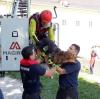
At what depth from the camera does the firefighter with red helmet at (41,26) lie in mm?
9850

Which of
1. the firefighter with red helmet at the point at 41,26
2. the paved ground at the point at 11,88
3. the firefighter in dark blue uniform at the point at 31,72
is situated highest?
the firefighter with red helmet at the point at 41,26

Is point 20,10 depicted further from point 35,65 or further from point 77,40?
point 77,40

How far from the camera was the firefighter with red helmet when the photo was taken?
985 centimetres

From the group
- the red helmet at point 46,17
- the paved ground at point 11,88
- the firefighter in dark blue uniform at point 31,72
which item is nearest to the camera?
the firefighter in dark blue uniform at point 31,72

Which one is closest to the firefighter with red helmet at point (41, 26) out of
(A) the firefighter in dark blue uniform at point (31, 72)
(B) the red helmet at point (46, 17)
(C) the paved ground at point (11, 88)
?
(B) the red helmet at point (46, 17)

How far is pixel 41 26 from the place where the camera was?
10133 mm

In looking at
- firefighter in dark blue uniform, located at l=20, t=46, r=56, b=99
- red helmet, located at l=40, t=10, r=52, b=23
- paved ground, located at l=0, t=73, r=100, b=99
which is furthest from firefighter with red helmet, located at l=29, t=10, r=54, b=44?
firefighter in dark blue uniform, located at l=20, t=46, r=56, b=99

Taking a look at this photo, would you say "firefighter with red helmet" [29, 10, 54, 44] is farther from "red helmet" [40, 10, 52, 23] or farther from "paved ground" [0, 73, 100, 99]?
"paved ground" [0, 73, 100, 99]

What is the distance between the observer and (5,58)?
12.9 m

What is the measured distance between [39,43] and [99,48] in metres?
29.4

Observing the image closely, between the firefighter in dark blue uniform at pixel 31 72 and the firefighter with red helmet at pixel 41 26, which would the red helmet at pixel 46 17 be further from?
the firefighter in dark blue uniform at pixel 31 72

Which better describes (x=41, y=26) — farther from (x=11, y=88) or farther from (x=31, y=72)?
(x=31, y=72)

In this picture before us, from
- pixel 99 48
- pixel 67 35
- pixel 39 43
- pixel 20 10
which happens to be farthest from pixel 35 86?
pixel 67 35

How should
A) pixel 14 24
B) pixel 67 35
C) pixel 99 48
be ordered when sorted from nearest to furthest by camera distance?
pixel 14 24, pixel 99 48, pixel 67 35
